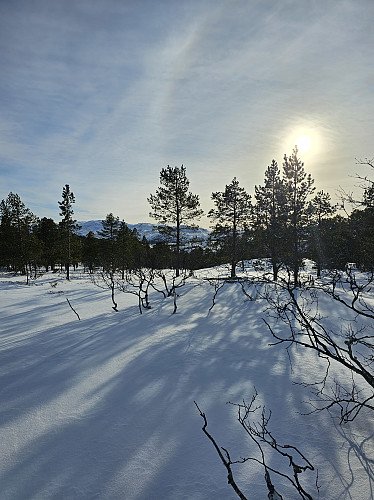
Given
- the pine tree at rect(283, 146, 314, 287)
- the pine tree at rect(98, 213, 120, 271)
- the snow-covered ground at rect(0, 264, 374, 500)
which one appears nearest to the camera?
the snow-covered ground at rect(0, 264, 374, 500)

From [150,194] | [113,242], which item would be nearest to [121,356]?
[150,194]

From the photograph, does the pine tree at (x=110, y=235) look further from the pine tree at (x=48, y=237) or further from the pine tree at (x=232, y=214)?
the pine tree at (x=232, y=214)

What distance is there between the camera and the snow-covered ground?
10.1ft

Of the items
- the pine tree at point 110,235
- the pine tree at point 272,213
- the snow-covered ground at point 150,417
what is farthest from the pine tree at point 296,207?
the pine tree at point 110,235

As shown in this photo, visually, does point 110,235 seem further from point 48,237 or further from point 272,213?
point 272,213

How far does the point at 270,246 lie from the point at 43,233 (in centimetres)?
3638

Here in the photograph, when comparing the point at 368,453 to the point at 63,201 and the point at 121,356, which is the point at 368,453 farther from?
the point at 63,201

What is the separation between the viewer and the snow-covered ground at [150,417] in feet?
10.1

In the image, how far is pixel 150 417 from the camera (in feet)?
14.1

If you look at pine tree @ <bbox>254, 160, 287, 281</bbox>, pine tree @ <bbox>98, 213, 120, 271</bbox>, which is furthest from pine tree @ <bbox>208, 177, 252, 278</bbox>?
pine tree @ <bbox>98, 213, 120, 271</bbox>

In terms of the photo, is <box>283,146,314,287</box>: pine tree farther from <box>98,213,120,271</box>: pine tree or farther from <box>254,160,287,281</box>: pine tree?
<box>98,213,120,271</box>: pine tree

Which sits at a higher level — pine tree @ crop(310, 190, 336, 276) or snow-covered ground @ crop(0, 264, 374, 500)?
pine tree @ crop(310, 190, 336, 276)

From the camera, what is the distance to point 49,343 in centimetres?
742

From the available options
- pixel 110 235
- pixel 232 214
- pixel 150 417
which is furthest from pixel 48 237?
pixel 150 417
